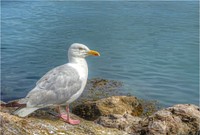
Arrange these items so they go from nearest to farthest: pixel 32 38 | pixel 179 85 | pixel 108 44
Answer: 1. pixel 179 85
2. pixel 108 44
3. pixel 32 38

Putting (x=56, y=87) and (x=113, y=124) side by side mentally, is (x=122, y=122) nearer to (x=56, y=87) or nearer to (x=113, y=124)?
(x=113, y=124)

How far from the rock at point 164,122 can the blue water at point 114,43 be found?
887 cm

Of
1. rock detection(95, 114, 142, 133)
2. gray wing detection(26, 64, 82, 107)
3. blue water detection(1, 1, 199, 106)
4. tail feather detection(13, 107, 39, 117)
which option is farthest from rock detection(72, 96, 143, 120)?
blue water detection(1, 1, 199, 106)

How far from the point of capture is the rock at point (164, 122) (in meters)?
10.1

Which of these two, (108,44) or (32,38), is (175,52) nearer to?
(108,44)

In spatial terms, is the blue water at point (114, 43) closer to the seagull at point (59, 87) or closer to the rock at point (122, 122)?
the rock at point (122, 122)

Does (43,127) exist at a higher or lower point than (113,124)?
higher

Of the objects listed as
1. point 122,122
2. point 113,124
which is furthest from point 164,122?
point 113,124

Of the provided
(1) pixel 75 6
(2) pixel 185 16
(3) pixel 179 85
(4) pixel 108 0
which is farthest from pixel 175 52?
(4) pixel 108 0

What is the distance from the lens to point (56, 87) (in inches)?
397

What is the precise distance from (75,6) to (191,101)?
35.0 m

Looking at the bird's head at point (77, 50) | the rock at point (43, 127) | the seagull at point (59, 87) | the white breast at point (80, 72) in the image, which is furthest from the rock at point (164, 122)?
the bird's head at point (77, 50)

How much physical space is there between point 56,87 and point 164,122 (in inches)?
126

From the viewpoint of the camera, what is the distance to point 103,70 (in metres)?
25.3
